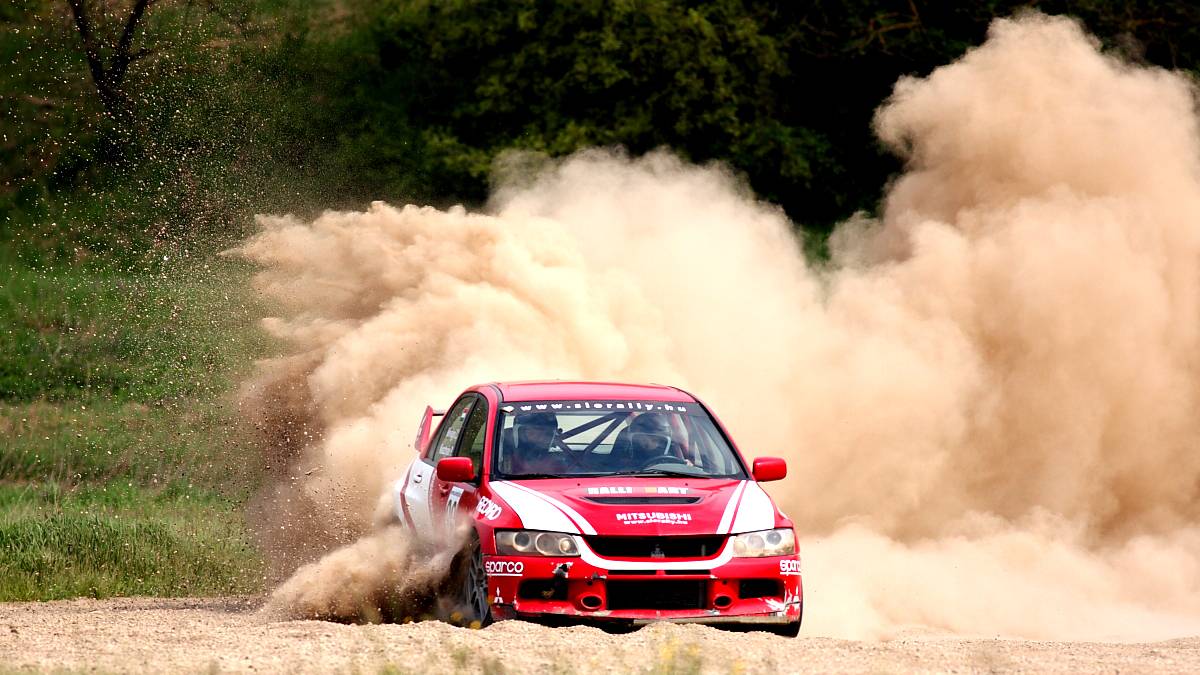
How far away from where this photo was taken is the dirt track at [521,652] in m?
8.37

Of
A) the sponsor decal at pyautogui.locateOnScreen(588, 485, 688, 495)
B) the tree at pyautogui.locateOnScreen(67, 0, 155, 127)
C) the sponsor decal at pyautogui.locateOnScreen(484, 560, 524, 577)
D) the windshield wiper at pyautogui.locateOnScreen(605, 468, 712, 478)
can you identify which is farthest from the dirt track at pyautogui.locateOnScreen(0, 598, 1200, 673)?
the tree at pyautogui.locateOnScreen(67, 0, 155, 127)

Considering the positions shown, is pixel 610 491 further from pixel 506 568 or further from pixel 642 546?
pixel 506 568

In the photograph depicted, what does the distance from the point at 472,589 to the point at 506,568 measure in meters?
0.46

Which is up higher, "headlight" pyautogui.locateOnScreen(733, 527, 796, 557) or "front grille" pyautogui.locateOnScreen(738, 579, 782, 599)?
"headlight" pyautogui.locateOnScreen(733, 527, 796, 557)

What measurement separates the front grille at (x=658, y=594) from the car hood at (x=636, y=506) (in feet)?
0.87

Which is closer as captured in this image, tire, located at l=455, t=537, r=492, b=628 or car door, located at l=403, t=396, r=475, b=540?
tire, located at l=455, t=537, r=492, b=628

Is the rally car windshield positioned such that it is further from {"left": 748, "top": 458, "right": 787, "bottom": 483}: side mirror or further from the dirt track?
the dirt track

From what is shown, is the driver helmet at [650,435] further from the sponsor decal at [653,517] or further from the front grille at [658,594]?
the front grille at [658,594]

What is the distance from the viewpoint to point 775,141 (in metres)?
31.9

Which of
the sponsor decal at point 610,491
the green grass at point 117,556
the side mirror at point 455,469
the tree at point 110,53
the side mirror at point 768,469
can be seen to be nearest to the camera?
the sponsor decal at point 610,491

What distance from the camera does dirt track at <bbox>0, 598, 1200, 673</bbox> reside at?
8367mm

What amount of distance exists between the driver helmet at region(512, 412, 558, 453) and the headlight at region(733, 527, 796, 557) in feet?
4.90

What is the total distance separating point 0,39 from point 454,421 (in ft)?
42.7

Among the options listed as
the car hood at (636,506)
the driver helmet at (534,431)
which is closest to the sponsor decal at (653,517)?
the car hood at (636,506)
